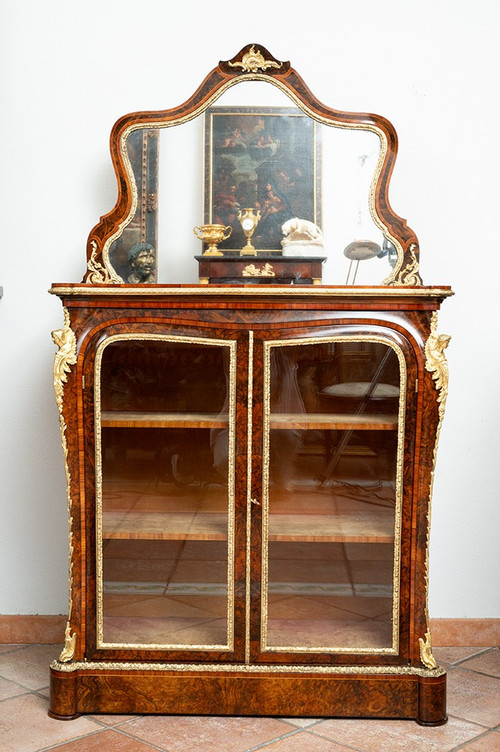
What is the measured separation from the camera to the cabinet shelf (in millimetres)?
2143

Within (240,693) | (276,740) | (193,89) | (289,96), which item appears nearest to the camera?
(276,740)

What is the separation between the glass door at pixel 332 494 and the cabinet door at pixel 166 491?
0.11 meters

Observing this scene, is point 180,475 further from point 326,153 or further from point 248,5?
point 248,5

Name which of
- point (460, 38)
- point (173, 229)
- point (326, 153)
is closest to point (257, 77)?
point (326, 153)

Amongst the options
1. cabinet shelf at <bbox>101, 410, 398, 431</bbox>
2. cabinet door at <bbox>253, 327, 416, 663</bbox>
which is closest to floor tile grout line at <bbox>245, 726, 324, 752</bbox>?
cabinet door at <bbox>253, 327, 416, 663</bbox>

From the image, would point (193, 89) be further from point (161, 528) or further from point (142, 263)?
point (161, 528)

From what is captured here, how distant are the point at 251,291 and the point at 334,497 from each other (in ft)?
1.95

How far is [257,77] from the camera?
2.33 metres

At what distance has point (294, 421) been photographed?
2148mm

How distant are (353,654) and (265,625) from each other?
24cm

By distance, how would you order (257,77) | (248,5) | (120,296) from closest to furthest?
(120,296)
(257,77)
(248,5)

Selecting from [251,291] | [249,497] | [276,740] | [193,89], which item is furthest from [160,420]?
[193,89]

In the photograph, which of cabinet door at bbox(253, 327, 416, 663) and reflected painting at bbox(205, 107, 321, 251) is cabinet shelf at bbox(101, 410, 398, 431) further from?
reflected painting at bbox(205, 107, 321, 251)

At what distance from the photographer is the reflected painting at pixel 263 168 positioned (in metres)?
2.36
